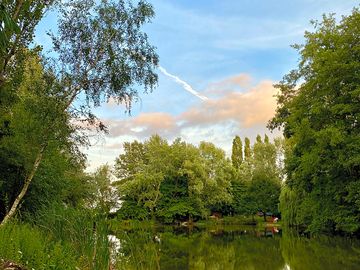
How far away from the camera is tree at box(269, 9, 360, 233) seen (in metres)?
21.4

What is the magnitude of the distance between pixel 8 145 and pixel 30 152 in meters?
1.27

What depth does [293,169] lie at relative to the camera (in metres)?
26.6

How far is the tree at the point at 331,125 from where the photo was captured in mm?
21422

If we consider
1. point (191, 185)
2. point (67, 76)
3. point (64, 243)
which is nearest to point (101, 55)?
point (67, 76)

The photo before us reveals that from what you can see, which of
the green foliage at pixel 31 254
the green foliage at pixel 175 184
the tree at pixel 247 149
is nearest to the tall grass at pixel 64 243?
the green foliage at pixel 31 254

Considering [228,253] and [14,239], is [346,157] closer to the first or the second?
[228,253]

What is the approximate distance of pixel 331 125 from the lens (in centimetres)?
2192

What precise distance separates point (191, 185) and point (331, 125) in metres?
29.4

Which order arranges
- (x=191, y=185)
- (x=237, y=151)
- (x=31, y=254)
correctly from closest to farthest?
1. (x=31, y=254)
2. (x=191, y=185)
3. (x=237, y=151)

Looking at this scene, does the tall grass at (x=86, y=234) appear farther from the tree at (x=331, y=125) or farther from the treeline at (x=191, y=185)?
the treeline at (x=191, y=185)

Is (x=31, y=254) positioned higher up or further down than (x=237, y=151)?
further down

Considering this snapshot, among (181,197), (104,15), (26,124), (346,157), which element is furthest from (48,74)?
(181,197)

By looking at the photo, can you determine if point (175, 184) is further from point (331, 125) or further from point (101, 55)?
point (101, 55)

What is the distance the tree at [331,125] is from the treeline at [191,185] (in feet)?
80.2
